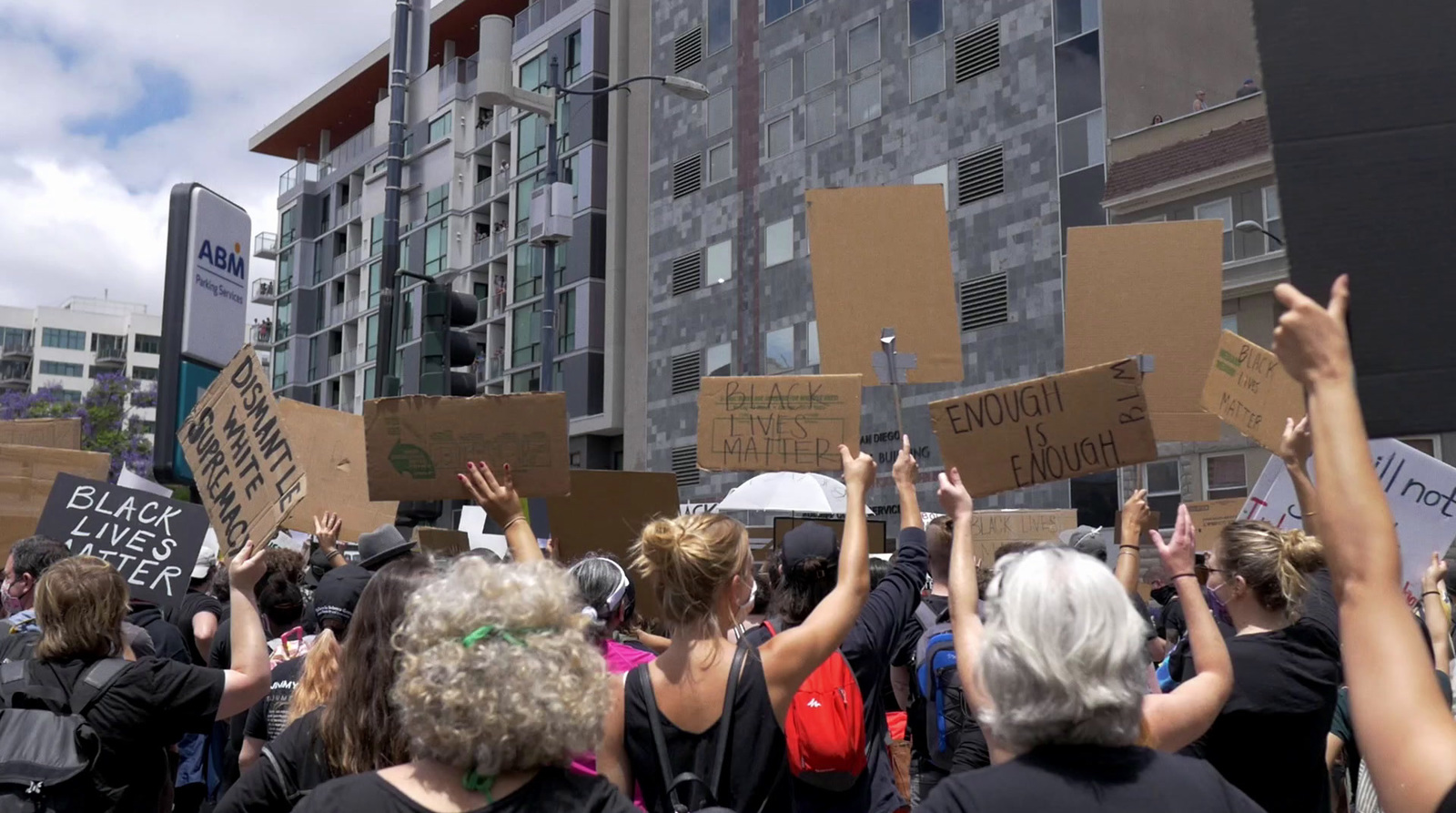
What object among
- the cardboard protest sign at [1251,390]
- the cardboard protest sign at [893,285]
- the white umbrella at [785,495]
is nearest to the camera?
the cardboard protest sign at [1251,390]

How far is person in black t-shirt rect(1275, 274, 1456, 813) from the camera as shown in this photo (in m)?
1.74

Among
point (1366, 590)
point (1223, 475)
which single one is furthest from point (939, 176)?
point (1366, 590)

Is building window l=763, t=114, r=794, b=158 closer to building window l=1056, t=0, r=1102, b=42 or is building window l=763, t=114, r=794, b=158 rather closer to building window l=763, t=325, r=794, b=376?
building window l=763, t=325, r=794, b=376

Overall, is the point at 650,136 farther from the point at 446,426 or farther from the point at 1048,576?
the point at 1048,576

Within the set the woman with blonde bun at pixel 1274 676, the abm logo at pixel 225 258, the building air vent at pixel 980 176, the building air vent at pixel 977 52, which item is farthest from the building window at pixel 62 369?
the woman with blonde bun at pixel 1274 676

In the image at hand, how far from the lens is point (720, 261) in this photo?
36.0 meters

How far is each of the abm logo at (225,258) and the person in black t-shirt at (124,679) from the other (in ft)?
16.9

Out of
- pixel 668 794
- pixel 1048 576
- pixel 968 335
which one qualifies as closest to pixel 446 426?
pixel 668 794

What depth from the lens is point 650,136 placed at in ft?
127

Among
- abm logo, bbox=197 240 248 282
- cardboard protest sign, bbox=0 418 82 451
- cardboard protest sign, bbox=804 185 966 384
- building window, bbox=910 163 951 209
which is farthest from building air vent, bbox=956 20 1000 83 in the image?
cardboard protest sign, bbox=804 185 966 384

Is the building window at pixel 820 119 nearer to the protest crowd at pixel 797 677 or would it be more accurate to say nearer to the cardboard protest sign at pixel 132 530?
the cardboard protest sign at pixel 132 530

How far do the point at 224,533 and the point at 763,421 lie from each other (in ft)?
8.34

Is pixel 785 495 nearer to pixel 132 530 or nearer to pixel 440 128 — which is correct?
pixel 132 530

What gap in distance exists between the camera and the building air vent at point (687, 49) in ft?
124
